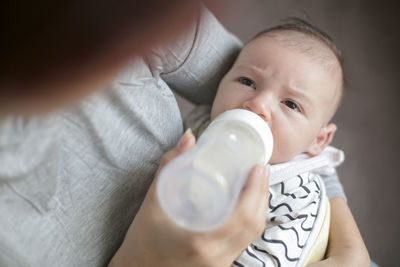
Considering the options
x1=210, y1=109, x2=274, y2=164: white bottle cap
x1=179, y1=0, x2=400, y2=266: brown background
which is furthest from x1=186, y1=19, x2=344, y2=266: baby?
x1=179, y1=0, x2=400, y2=266: brown background

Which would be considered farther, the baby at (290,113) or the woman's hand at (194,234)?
the baby at (290,113)

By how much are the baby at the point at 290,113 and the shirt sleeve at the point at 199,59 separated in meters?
0.04

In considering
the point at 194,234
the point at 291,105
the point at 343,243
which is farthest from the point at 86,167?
the point at 343,243

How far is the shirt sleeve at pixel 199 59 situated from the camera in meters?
0.78

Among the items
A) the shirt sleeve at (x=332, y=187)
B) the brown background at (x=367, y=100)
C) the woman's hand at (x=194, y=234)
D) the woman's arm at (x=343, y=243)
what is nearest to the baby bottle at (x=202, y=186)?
the woman's hand at (x=194, y=234)

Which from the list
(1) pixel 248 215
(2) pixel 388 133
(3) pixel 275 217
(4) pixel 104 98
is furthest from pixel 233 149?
(2) pixel 388 133

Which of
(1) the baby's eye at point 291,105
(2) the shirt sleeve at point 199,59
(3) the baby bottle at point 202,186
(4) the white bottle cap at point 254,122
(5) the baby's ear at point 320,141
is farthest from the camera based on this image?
(5) the baby's ear at point 320,141

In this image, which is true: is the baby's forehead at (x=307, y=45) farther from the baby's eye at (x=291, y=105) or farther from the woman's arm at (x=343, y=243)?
the woman's arm at (x=343, y=243)

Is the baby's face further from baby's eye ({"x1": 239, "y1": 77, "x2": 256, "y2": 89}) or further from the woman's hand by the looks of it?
the woman's hand

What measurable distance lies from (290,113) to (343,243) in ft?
1.06

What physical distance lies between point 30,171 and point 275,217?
1.66 ft

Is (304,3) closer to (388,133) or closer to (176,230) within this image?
(388,133)

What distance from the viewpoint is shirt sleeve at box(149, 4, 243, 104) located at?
0.78m

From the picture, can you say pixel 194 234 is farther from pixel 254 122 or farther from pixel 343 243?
pixel 343 243
